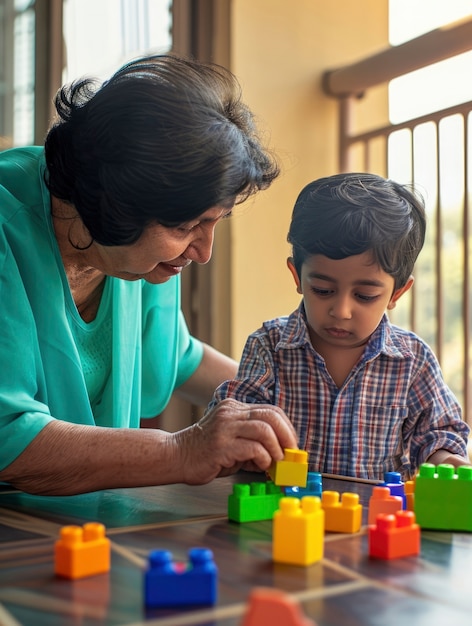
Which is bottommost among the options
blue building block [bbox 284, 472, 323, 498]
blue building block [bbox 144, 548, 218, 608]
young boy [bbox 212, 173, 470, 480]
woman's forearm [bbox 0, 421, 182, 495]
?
blue building block [bbox 144, 548, 218, 608]

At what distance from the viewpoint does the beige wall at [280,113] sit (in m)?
2.71

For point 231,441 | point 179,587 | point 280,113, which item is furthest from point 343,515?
point 280,113

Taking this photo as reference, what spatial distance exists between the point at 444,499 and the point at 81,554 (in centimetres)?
45

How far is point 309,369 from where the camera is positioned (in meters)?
1.54

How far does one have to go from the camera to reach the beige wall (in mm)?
2711

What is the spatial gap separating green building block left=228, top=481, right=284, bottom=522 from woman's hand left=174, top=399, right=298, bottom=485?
0.05 m

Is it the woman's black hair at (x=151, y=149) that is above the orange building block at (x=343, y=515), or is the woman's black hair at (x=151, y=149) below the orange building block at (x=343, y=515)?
above

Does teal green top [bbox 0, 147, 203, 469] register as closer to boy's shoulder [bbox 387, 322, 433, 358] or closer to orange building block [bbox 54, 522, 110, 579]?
orange building block [bbox 54, 522, 110, 579]

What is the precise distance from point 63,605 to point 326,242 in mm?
908

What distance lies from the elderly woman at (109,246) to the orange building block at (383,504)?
0.15m

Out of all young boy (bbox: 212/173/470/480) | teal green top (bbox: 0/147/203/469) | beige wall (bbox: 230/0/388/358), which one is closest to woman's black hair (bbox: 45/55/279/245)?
teal green top (bbox: 0/147/203/469)

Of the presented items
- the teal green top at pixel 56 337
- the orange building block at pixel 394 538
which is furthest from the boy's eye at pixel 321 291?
the orange building block at pixel 394 538

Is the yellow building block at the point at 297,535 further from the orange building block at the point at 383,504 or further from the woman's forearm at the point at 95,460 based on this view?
the woman's forearm at the point at 95,460

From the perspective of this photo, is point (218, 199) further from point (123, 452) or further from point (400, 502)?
point (400, 502)
